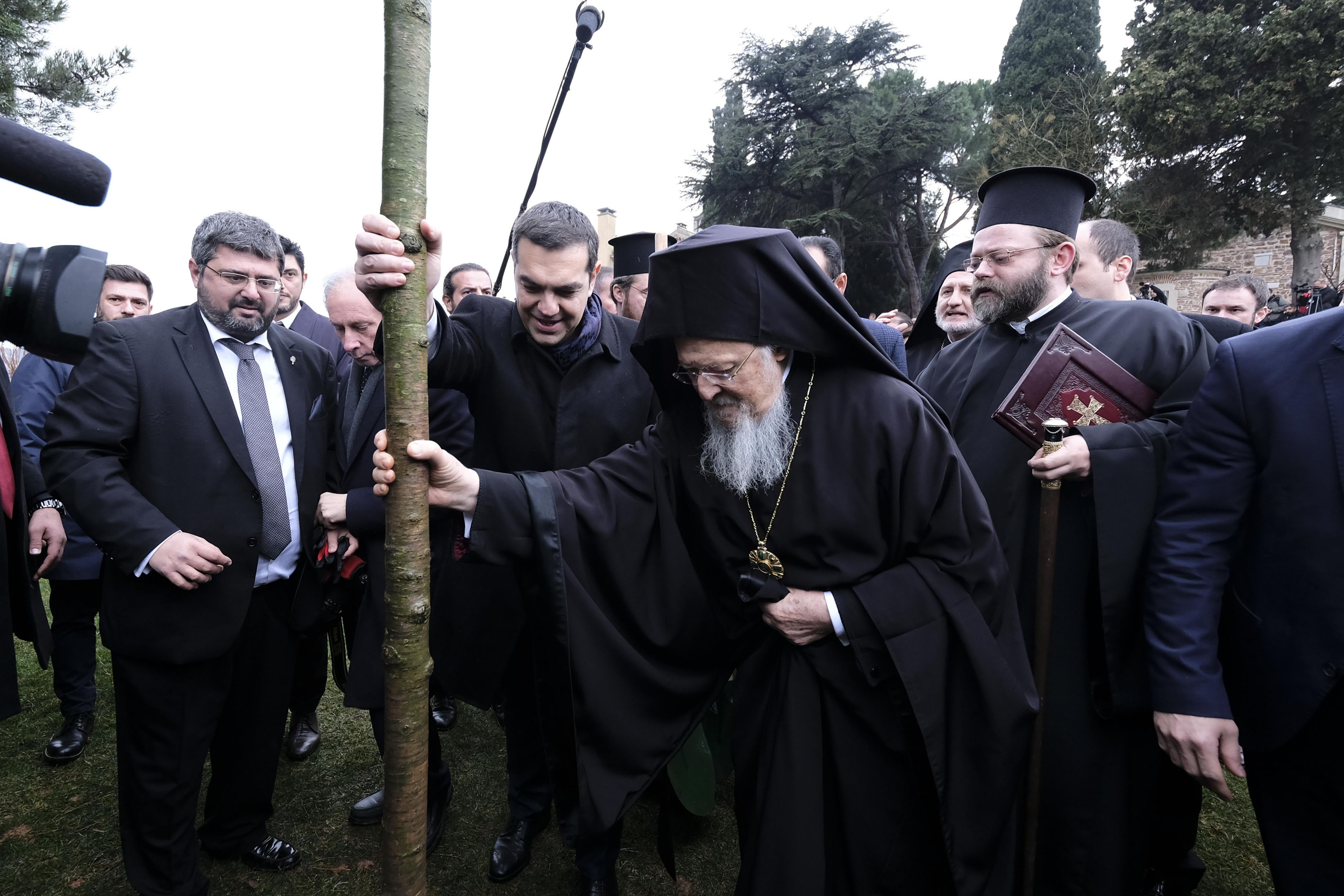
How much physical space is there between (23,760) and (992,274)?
5.45 metres

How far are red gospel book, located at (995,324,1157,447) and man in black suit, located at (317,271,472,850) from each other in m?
2.24

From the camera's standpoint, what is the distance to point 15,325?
1.14 metres

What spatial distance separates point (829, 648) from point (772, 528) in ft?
1.33

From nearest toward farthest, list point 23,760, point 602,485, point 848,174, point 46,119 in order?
1. point 602,485
2. point 23,760
3. point 46,119
4. point 848,174

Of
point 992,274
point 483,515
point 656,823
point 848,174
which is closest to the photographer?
point 483,515

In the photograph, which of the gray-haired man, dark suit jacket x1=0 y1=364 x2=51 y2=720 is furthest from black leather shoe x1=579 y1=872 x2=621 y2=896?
dark suit jacket x1=0 y1=364 x2=51 y2=720

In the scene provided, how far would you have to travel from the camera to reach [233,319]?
2764mm

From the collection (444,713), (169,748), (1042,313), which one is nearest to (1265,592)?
(1042,313)

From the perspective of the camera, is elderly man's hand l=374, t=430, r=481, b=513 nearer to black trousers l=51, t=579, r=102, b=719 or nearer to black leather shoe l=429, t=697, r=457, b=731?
black leather shoe l=429, t=697, r=457, b=731

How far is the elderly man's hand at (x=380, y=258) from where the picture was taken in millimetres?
1475

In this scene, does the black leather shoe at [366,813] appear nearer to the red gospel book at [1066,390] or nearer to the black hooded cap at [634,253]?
the red gospel book at [1066,390]

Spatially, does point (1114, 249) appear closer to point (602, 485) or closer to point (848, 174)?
point (602, 485)

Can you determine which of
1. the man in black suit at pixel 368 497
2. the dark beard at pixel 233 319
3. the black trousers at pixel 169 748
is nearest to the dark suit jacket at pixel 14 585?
the black trousers at pixel 169 748

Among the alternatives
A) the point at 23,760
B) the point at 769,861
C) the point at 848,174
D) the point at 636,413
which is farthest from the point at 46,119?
the point at 848,174
